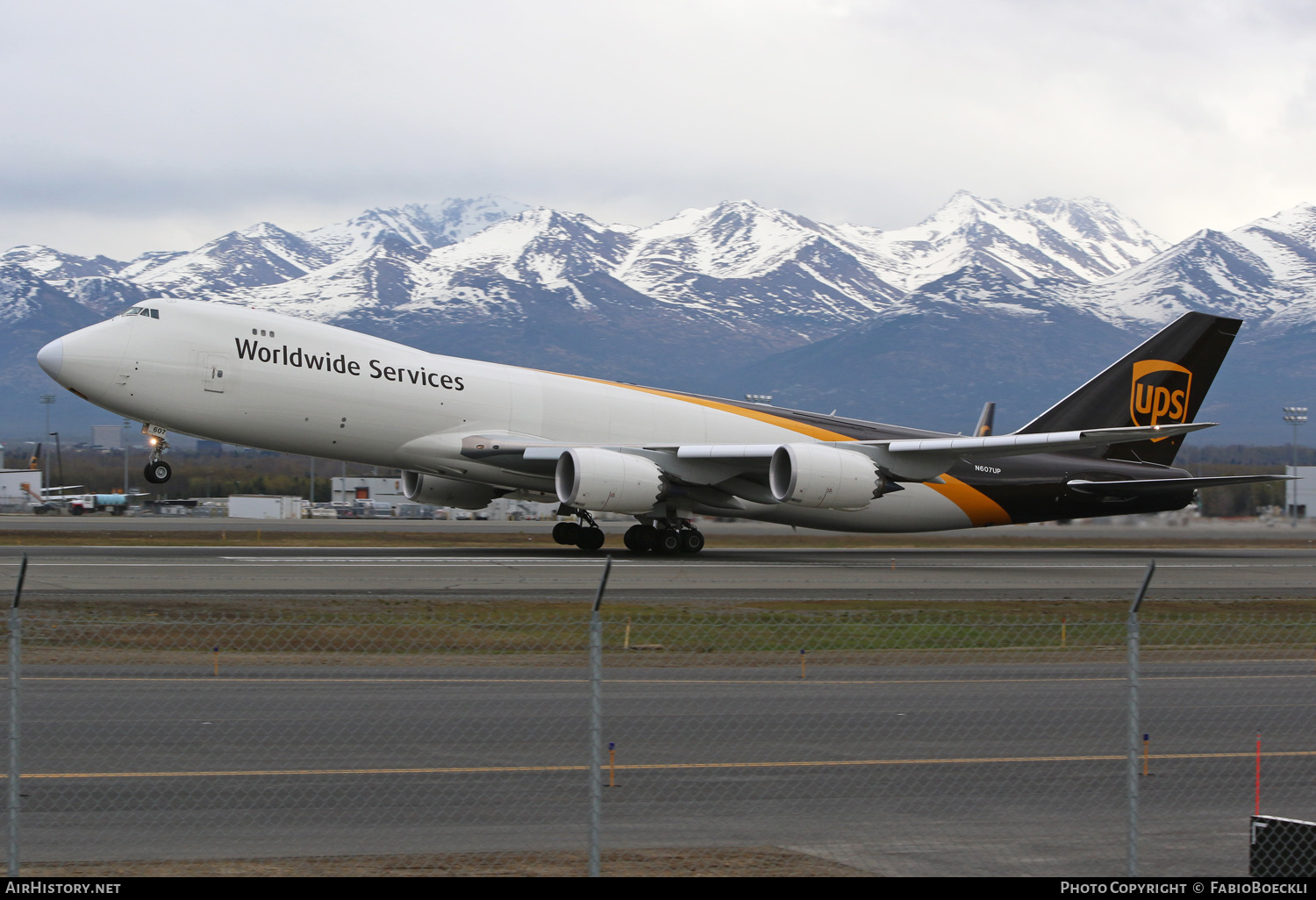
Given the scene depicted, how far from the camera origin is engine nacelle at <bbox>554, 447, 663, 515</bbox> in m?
31.7

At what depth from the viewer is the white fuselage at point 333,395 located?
3073cm

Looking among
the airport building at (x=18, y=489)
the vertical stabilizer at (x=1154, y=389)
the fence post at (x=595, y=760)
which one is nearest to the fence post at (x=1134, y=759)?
the fence post at (x=595, y=760)

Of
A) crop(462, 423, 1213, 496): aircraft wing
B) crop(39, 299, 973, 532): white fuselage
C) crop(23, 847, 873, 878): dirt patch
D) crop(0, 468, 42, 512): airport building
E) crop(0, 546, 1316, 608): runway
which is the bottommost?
crop(23, 847, 873, 878): dirt patch

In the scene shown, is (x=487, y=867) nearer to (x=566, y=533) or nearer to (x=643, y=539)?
(x=643, y=539)

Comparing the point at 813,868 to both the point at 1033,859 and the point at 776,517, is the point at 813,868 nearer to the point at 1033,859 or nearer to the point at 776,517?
the point at 1033,859

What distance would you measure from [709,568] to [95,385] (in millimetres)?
15564

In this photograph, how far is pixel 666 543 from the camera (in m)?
34.8

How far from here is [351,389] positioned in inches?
1262

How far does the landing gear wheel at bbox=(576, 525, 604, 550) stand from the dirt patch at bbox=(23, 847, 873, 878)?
90.4ft

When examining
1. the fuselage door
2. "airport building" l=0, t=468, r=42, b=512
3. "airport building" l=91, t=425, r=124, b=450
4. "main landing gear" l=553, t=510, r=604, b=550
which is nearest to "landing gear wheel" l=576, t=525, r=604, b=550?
"main landing gear" l=553, t=510, r=604, b=550

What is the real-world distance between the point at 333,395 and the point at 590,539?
8.55 metres

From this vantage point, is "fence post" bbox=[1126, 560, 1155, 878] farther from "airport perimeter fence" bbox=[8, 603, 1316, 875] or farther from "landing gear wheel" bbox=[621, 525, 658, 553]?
"landing gear wheel" bbox=[621, 525, 658, 553]

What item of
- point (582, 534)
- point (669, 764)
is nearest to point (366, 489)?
point (582, 534)

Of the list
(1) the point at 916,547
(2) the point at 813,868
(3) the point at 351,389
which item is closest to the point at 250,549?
(3) the point at 351,389
